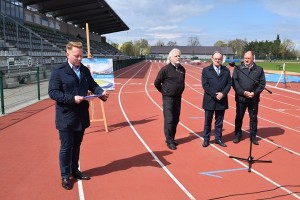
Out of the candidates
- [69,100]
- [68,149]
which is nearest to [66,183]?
[68,149]

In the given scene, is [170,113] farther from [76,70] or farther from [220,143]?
[76,70]

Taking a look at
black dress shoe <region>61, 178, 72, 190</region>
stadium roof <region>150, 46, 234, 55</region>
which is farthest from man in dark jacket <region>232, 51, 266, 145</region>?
stadium roof <region>150, 46, 234, 55</region>

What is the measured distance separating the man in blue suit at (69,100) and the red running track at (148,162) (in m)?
0.57

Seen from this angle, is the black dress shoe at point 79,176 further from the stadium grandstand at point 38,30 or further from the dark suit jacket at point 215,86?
the stadium grandstand at point 38,30

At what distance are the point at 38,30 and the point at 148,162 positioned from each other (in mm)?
29400

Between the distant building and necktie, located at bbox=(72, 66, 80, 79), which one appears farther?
the distant building

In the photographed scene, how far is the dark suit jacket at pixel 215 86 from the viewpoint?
22.3 feet

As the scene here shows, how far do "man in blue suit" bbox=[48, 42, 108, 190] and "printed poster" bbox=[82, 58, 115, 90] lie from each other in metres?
3.76

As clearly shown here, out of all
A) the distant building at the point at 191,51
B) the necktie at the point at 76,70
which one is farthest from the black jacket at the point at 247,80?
the distant building at the point at 191,51

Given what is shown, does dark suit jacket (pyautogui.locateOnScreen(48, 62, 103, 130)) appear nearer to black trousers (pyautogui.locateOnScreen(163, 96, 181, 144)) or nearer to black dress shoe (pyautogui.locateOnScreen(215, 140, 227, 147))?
black trousers (pyautogui.locateOnScreen(163, 96, 181, 144))

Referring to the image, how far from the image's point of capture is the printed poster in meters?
8.59

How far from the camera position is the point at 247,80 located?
696 centimetres

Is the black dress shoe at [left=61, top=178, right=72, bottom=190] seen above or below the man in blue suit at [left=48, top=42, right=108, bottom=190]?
below

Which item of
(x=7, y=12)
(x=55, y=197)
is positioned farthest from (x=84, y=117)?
(x=7, y=12)
